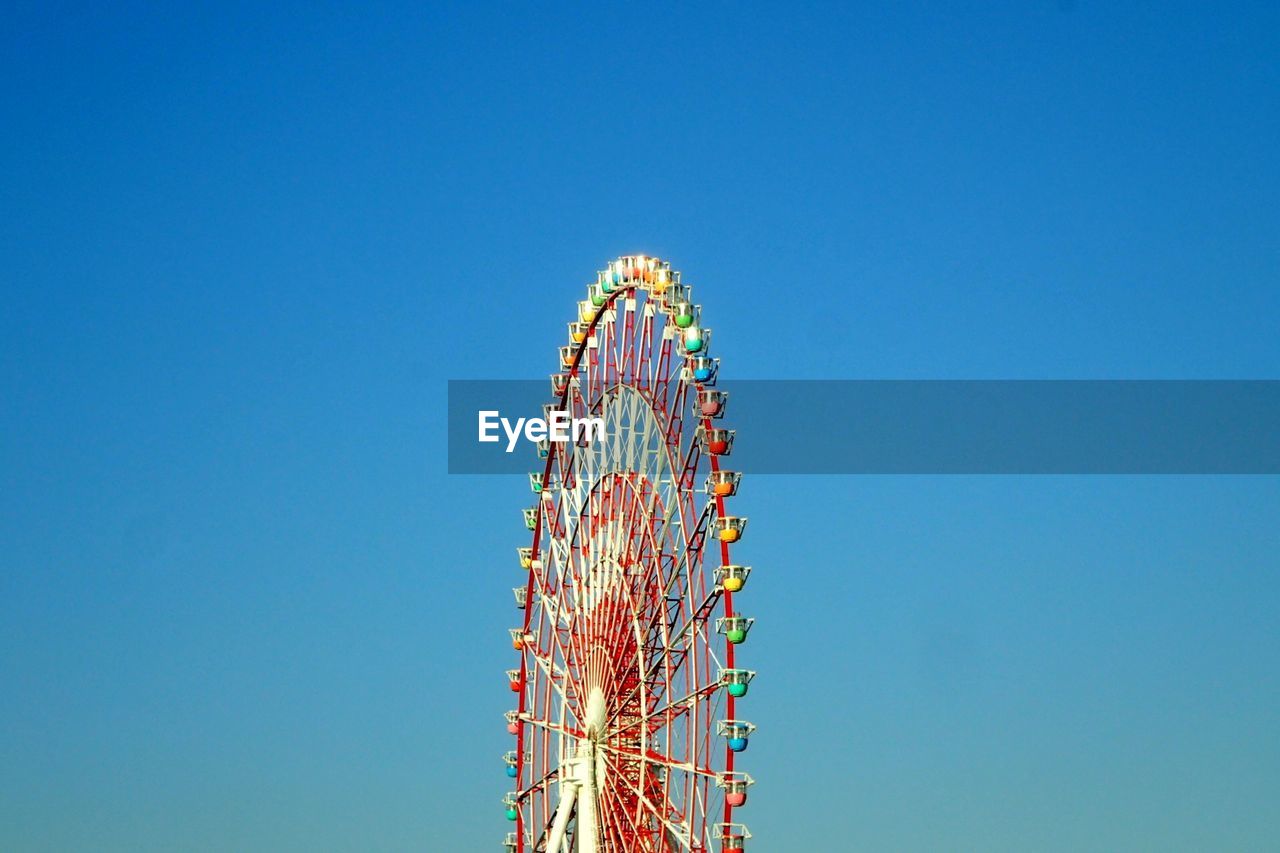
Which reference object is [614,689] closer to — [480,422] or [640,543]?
[640,543]

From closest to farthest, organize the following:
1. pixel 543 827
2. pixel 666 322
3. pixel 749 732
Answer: pixel 749 732 < pixel 666 322 < pixel 543 827

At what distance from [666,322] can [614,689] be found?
13103 mm

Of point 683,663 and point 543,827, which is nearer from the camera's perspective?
point 683,663

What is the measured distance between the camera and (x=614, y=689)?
102 meters

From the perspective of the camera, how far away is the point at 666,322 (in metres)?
101

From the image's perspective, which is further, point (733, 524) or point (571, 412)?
point (571, 412)

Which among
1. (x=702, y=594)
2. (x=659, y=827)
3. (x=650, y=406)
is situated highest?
(x=650, y=406)

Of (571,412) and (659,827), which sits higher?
(571,412)

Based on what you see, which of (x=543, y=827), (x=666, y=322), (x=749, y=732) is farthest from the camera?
(x=543, y=827)

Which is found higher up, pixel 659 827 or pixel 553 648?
pixel 553 648

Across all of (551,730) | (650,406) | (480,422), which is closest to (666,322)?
(650,406)

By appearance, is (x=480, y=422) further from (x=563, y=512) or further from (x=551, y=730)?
(x=551, y=730)

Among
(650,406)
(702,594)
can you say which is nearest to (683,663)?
(702,594)

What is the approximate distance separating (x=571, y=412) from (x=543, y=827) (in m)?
15.5
